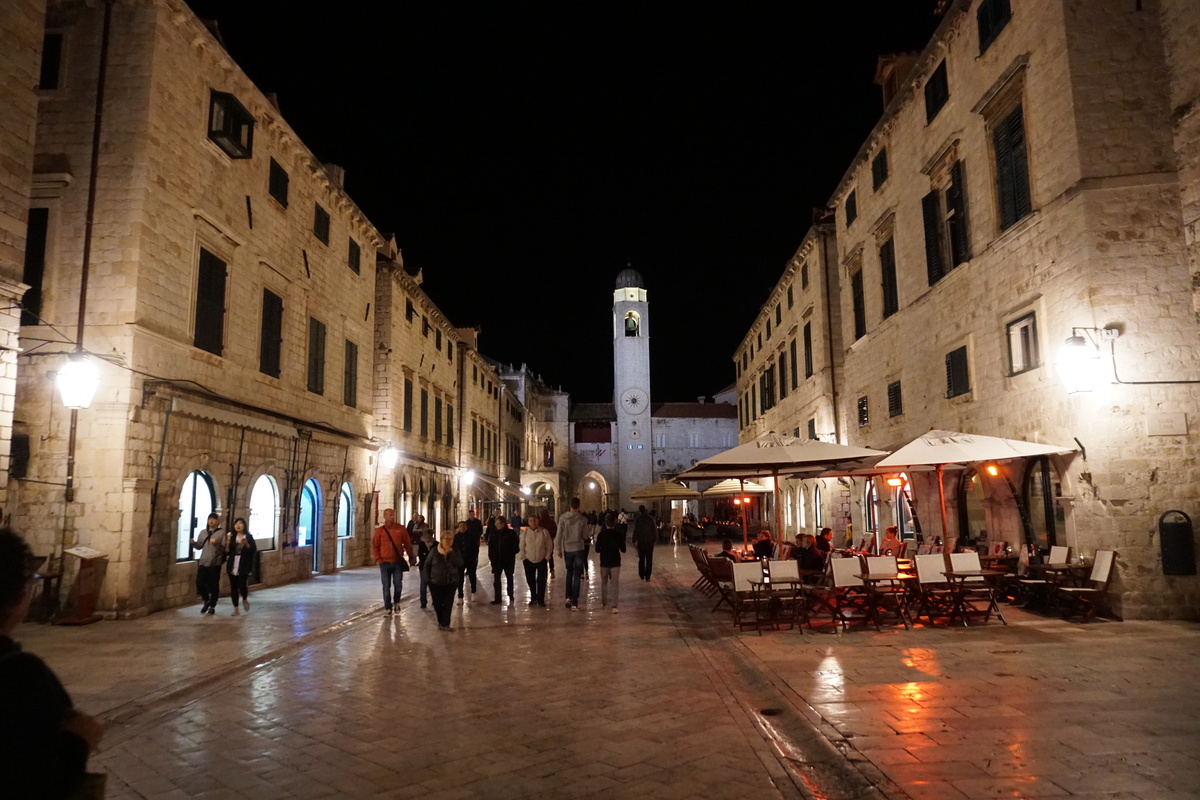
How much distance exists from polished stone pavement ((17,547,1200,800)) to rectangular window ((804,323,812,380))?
1633cm

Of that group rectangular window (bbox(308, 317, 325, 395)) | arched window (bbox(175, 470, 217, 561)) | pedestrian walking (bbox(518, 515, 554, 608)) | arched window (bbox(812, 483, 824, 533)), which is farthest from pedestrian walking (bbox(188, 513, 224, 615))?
arched window (bbox(812, 483, 824, 533))

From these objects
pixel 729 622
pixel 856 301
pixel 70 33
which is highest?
pixel 70 33

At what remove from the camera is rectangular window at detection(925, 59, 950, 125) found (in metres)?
15.1

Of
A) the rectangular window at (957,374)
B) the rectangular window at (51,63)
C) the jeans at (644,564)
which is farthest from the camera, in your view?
the jeans at (644,564)

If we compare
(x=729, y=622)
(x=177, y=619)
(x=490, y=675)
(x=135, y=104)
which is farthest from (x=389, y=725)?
(x=135, y=104)

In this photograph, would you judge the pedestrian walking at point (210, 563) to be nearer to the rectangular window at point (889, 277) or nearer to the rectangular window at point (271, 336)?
the rectangular window at point (271, 336)

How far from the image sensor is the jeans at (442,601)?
34.9 ft

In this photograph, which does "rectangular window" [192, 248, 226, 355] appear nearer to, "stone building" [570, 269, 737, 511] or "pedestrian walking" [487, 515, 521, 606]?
"pedestrian walking" [487, 515, 521, 606]

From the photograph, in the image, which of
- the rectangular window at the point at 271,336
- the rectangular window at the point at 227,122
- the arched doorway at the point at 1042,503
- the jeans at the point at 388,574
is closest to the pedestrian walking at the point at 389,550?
the jeans at the point at 388,574

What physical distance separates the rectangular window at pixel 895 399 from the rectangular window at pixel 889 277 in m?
1.84

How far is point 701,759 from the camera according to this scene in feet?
16.1

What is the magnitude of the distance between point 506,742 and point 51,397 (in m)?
9.71

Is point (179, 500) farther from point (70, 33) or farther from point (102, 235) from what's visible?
point (70, 33)

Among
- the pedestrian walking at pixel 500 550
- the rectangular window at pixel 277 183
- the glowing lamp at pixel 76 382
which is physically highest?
the rectangular window at pixel 277 183
